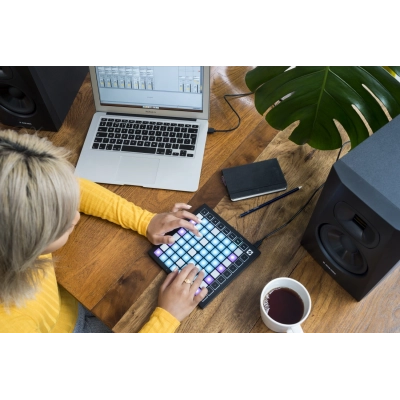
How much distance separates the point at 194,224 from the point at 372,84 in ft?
1.54

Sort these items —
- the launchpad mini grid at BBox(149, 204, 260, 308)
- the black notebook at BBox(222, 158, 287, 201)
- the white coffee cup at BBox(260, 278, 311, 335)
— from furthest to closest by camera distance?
the black notebook at BBox(222, 158, 287, 201), the launchpad mini grid at BBox(149, 204, 260, 308), the white coffee cup at BBox(260, 278, 311, 335)

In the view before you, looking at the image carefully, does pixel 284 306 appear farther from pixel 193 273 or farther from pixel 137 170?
pixel 137 170

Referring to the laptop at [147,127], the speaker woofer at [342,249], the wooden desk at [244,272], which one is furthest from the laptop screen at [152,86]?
the speaker woofer at [342,249]

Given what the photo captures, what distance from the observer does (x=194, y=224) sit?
0.93 metres

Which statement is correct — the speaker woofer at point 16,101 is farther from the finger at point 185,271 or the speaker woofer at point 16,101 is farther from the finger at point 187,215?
the finger at point 185,271

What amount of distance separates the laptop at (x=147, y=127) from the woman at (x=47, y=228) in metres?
0.08

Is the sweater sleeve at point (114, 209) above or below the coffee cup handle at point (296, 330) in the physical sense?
above

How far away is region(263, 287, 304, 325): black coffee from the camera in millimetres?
794

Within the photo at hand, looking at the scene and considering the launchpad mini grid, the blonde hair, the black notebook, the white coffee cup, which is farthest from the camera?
the black notebook

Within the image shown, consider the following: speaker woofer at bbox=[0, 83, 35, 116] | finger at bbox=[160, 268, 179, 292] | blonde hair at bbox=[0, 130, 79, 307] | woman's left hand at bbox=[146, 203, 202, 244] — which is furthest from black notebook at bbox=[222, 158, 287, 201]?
speaker woofer at bbox=[0, 83, 35, 116]

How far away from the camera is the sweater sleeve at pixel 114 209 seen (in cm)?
93

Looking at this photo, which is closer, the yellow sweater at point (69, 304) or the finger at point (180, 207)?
the yellow sweater at point (69, 304)

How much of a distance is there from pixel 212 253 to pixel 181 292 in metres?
0.11

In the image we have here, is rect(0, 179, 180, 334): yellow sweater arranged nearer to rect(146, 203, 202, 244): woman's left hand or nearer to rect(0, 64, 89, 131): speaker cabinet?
rect(146, 203, 202, 244): woman's left hand
